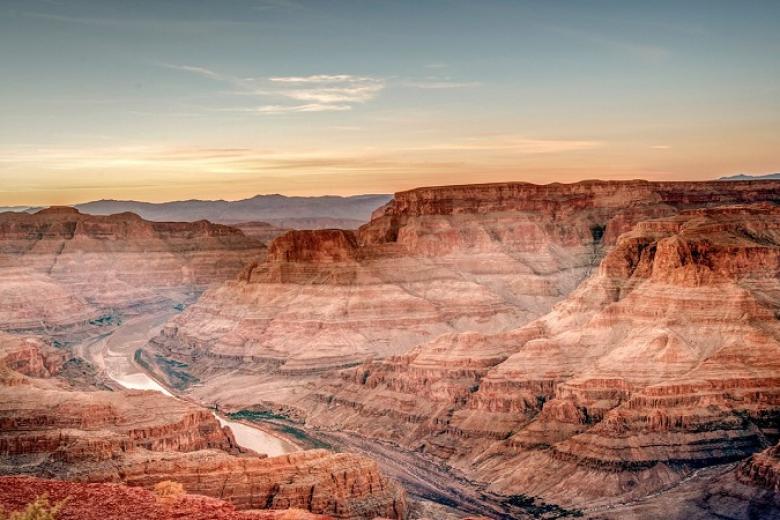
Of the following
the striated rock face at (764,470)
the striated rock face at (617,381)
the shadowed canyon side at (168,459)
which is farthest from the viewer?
the striated rock face at (617,381)

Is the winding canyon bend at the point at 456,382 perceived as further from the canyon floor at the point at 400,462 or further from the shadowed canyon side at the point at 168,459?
the canyon floor at the point at 400,462

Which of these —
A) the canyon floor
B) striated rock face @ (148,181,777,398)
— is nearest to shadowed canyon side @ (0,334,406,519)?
the canyon floor

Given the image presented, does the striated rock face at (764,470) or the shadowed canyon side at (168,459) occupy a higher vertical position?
the shadowed canyon side at (168,459)

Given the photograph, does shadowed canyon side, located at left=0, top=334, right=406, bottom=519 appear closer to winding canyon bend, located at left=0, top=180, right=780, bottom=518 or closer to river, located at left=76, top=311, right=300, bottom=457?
winding canyon bend, located at left=0, top=180, right=780, bottom=518

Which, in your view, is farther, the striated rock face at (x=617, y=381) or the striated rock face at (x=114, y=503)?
the striated rock face at (x=617, y=381)

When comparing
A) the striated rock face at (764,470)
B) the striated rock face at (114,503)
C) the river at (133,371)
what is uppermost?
the striated rock face at (114,503)

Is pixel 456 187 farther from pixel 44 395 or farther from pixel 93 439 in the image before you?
pixel 93 439

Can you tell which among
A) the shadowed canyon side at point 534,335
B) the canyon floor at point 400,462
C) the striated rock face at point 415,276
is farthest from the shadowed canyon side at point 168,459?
the striated rock face at point 415,276
